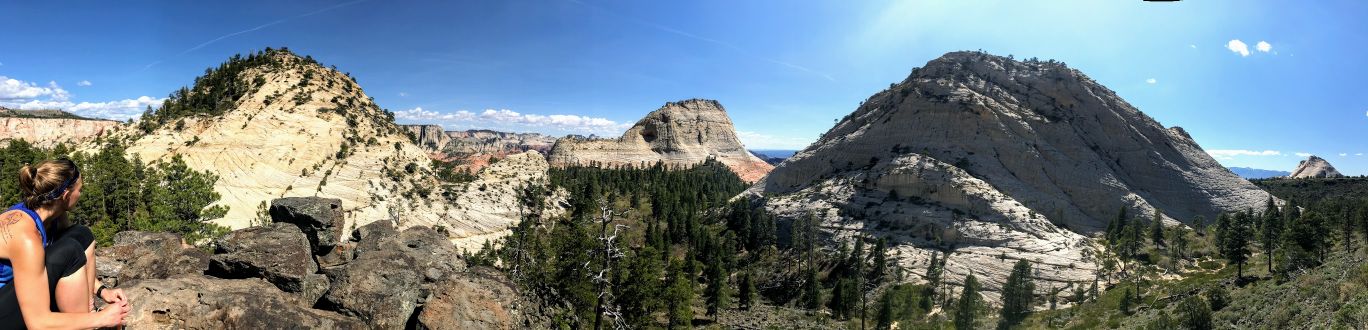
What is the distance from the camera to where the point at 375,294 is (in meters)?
13.3

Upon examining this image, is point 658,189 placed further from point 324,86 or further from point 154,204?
point 154,204

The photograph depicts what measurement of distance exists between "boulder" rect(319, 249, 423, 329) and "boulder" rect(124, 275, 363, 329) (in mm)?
1188

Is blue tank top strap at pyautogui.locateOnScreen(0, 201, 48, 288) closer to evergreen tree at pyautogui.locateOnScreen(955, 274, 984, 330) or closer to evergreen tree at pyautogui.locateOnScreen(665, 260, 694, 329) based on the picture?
evergreen tree at pyautogui.locateOnScreen(665, 260, 694, 329)

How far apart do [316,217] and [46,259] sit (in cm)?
2171

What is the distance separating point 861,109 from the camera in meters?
117

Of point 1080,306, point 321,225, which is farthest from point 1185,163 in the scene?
point 321,225

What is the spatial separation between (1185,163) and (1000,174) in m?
43.8

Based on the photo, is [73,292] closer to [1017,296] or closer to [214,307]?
[214,307]

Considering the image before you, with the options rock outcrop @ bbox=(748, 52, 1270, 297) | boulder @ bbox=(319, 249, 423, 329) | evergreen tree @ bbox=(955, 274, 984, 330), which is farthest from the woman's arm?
rock outcrop @ bbox=(748, 52, 1270, 297)

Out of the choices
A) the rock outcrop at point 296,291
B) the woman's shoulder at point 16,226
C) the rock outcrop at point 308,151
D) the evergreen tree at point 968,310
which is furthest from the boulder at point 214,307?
the evergreen tree at point 968,310

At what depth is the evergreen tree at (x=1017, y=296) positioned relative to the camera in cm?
5259

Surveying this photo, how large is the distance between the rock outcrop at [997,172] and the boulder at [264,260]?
2643 inches

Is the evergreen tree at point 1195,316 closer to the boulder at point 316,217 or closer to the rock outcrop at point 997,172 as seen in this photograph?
the rock outcrop at point 997,172

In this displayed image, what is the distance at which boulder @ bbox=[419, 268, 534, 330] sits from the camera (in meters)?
12.5
